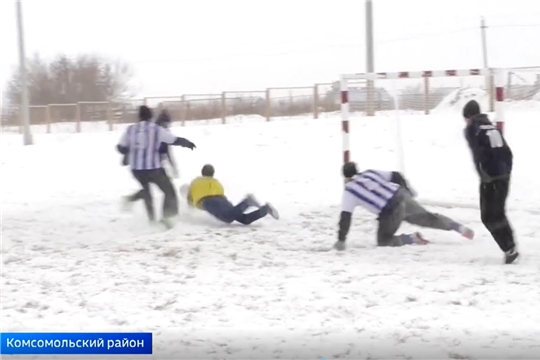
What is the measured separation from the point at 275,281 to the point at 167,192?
3.83 m

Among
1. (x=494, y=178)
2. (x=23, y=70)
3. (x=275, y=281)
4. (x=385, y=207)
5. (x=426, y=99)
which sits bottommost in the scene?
(x=275, y=281)

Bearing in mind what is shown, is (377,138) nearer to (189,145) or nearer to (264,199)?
(264,199)

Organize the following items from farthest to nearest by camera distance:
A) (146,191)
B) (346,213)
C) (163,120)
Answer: (163,120), (146,191), (346,213)

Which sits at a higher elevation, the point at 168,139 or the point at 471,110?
the point at 471,110

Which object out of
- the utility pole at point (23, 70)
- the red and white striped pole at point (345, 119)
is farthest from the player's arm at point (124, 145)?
the utility pole at point (23, 70)

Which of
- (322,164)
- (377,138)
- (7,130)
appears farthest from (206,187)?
(7,130)

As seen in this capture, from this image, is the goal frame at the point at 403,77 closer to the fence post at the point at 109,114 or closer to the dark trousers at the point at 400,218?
the dark trousers at the point at 400,218

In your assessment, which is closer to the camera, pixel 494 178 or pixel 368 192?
pixel 494 178

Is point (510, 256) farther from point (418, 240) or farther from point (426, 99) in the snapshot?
point (426, 99)

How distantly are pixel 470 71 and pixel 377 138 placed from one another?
8880mm

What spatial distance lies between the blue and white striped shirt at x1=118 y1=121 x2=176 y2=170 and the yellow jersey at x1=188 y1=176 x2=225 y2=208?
68 cm

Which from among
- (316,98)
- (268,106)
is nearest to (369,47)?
(316,98)

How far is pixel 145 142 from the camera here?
10422 millimetres

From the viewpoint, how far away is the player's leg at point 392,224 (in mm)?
8891
